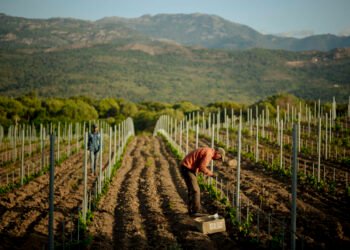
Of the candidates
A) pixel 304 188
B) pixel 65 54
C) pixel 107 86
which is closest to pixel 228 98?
pixel 107 86

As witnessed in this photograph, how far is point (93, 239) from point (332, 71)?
107514mm

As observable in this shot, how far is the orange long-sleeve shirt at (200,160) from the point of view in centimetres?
771

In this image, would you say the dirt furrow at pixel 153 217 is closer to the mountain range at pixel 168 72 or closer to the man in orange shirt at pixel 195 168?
the man in orange shirt at pixel 195 168

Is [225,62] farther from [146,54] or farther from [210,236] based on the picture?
[210,236]

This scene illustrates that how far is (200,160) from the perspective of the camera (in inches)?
309

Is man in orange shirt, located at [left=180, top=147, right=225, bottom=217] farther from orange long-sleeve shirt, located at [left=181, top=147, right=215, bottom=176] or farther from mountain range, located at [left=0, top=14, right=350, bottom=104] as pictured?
mountain range, located at [left=0, top=14, right=350, bottom=104]

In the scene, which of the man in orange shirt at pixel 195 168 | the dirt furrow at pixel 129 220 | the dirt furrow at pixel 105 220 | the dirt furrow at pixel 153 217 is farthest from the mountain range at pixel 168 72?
the man in orange shirt at pixel 195 168

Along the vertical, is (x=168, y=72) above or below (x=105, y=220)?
above

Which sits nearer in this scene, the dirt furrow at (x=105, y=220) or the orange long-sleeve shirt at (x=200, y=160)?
the dirt furrow at (x=105, y=220)

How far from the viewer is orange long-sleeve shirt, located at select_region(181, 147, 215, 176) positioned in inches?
304

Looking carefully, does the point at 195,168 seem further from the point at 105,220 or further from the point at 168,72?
the point at 168,72

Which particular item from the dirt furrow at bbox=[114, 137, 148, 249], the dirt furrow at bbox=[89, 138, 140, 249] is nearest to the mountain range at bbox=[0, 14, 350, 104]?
the dirt furrow at bbox=[114, 137, 148, 249]

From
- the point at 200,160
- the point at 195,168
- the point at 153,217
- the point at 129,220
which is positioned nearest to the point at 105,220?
the point at 129,220

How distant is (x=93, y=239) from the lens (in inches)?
269
